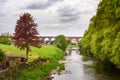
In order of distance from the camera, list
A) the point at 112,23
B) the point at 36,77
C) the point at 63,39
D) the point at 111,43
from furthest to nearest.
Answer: the point at 63,39, the point at 112,23, the point at 111,43, the point at 36,77

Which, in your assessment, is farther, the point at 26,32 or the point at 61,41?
the point at 61,41

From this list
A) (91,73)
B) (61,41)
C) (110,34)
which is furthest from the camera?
(61,41)

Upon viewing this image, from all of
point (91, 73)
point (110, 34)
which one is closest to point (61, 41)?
point (110, 34)

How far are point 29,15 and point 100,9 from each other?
22.7 metres

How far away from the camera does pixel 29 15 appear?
5947 cm

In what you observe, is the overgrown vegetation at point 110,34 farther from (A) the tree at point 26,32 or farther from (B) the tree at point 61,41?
(B) the tree at point 61,41

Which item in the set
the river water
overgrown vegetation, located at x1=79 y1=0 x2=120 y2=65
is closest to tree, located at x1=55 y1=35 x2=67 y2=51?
overgrown vegetation, located at x1=79 y1=0 x2=120 y2=65

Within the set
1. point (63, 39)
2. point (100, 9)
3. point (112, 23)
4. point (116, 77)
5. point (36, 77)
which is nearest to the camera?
point (36, 77)

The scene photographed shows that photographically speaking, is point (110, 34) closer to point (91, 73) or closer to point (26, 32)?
point (91, 73)

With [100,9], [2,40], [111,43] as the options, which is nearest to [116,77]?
[111,43]

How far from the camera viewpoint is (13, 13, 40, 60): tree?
2331 inches

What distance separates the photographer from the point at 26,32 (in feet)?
196

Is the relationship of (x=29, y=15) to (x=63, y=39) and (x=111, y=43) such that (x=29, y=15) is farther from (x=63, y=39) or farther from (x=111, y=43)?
(x=63, y=39)

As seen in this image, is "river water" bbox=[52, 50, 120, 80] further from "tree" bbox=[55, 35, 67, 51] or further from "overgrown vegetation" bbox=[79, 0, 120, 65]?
"tree" bbox=[55, 35, 67, 51]
